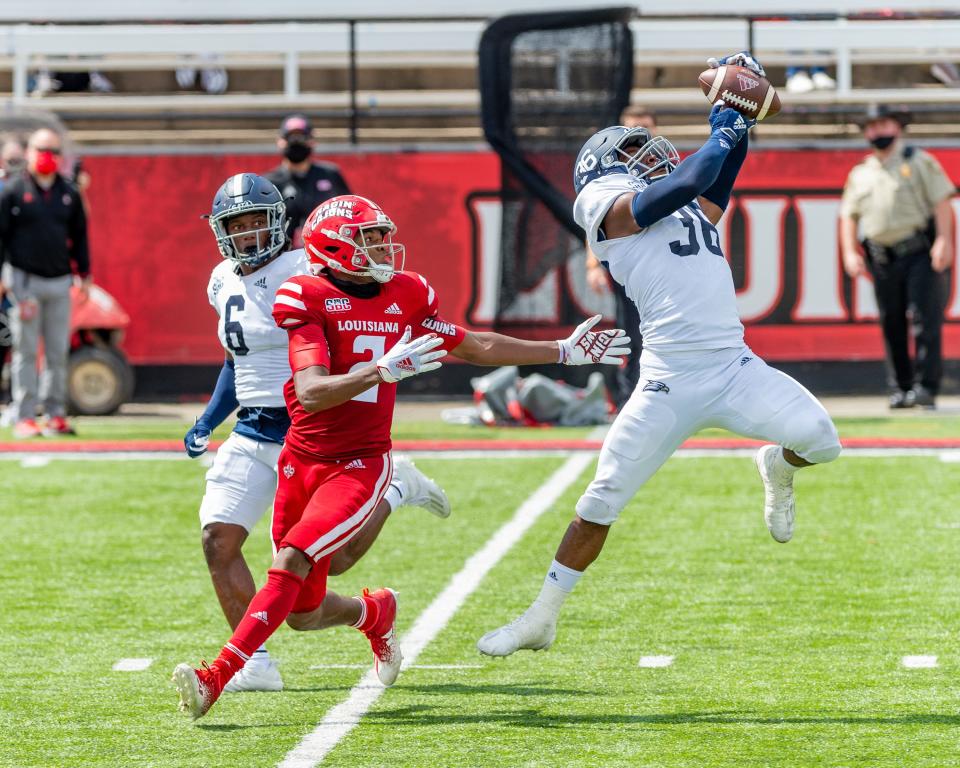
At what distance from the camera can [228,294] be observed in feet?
20.4

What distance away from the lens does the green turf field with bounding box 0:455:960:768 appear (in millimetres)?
5125

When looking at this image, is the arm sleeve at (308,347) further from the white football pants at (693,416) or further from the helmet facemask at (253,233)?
the white football pants at (693,416)

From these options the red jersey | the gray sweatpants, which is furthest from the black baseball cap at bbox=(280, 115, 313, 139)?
the red jersey

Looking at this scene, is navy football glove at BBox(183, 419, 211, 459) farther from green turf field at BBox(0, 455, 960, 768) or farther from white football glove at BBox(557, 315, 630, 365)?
white football glove at BBox(557, 315, 630, 365)

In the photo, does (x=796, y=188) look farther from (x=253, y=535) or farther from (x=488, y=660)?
(x=488, y=660)

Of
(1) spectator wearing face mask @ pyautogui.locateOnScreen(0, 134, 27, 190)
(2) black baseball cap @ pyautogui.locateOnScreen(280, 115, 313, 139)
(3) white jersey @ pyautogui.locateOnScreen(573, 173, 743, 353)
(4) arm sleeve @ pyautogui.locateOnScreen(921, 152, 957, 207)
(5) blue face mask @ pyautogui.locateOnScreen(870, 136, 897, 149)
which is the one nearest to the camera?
(3) white jersey @ pyautogui.locateOnScreen(573, 173, 743, 353)

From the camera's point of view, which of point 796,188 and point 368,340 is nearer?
point 368,340

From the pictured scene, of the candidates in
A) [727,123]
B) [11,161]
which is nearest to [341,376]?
[727,123]

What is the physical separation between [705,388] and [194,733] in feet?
6.56

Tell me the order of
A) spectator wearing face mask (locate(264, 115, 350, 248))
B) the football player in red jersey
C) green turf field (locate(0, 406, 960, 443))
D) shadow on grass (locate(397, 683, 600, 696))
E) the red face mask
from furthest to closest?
the red face mask, green turf field (locate(0, 406, 960, 443)), spectator wearing face mask (locate(264, 115, 350, 248)), shadow on grass (locate(397, 683, 600, 696)), the football player in red jersey

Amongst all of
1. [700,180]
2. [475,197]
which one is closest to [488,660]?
[700,180]

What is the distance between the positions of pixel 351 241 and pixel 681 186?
1.11 meters

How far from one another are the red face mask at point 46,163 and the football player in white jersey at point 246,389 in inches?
251

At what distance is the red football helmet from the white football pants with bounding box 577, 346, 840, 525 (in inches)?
40.1
